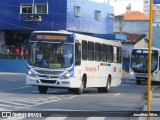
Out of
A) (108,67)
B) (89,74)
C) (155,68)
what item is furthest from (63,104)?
(155,68)

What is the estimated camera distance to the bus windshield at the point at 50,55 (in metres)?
24.5

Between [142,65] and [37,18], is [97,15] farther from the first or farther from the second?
[142,65]

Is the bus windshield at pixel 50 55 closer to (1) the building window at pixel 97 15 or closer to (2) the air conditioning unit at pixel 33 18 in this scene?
(2) the air conditioning unit at pixel 33 18

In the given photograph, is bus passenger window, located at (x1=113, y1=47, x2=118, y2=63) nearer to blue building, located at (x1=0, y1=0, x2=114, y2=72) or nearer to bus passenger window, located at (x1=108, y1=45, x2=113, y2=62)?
bus passenger window, located at (x1=108, y1=45, x2=113, y2=62)

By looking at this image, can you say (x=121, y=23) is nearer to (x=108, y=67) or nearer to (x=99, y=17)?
(x=99, y=17)

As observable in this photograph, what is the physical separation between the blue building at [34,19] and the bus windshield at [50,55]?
1173 inches

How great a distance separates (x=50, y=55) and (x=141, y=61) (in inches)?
765

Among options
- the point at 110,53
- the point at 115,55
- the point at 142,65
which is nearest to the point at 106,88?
the point at 110,53

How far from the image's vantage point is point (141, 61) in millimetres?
43094

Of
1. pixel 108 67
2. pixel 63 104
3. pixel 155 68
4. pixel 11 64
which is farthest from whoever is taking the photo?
pixel 11 64

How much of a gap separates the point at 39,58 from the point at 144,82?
23.1 metres

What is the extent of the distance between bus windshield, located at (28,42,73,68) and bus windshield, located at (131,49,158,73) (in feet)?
61.4

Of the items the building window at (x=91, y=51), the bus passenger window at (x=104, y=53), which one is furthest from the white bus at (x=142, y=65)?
the building window at (x=91, y=51)

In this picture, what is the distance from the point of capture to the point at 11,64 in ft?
181
